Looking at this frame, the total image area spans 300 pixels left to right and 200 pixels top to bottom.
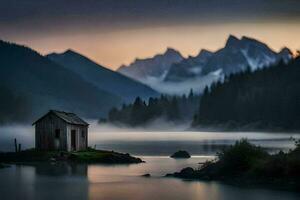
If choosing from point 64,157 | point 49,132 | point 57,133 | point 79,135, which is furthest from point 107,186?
point 79,135

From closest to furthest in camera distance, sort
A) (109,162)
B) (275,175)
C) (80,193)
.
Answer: (80,193) → (275,175) → (109,162)

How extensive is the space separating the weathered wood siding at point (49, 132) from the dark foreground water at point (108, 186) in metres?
10.7

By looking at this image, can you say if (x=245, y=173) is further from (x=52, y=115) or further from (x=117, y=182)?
(x=52, y=115)

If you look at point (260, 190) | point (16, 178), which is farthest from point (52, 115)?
point (260, 190)

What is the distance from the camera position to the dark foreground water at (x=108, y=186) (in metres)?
A: 53.8

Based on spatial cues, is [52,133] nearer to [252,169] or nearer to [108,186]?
[108,186]

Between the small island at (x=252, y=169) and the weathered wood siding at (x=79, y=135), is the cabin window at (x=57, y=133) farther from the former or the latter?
the small island at (x=252, y=169)

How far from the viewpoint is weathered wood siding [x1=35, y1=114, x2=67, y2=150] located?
88000 millimetres

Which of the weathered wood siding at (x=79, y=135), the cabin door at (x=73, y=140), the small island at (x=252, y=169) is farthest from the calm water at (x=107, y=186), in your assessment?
the cabin door at (x=73, y=140)

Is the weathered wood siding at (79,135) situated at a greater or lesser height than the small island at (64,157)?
greater

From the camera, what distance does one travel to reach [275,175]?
195 feet

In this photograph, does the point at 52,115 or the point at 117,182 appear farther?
the point at 52,115

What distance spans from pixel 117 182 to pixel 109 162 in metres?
22.2

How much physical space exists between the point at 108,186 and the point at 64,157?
24.6 meters
